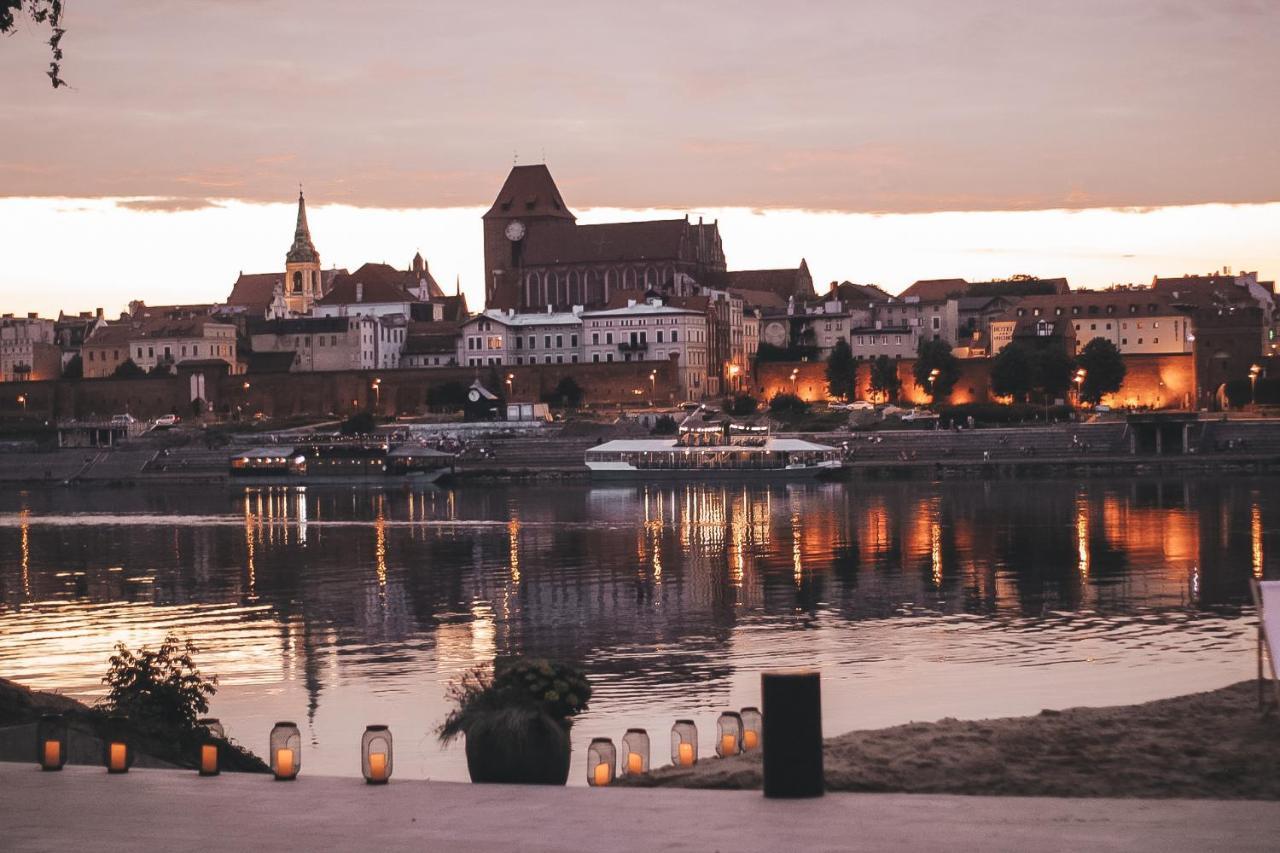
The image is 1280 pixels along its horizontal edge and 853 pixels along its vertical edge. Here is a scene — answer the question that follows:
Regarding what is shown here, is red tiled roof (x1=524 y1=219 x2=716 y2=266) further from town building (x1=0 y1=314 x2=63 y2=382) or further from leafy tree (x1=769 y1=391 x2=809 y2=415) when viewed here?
town building (x1=0 y1=314 x2=63 y2=382)

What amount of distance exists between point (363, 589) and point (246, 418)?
67.6 m

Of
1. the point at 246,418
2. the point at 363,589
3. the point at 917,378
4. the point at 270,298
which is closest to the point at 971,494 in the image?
the point at 363,589

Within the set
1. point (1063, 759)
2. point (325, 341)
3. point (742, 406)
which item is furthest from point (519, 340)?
point (1063, 759)

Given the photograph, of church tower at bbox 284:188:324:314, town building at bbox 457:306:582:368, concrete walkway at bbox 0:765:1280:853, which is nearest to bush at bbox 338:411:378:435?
town building at bbox 457:306:582:368

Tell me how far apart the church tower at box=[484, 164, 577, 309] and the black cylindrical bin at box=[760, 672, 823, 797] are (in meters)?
100

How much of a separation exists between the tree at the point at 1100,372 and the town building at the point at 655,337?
20829mm

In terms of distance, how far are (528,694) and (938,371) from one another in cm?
7555

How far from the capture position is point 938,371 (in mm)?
84062

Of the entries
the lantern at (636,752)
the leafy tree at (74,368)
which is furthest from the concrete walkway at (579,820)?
the leafy tree at (74,368)

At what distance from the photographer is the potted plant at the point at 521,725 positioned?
9500mm

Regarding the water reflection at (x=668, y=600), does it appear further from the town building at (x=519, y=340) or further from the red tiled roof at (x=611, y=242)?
the red tiled roof at (x=611, y=242)

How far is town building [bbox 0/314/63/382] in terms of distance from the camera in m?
114

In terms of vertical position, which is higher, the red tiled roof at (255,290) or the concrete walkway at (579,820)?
the red tiled roof at (255,290)

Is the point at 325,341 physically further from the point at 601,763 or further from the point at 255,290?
the point at 601,763
